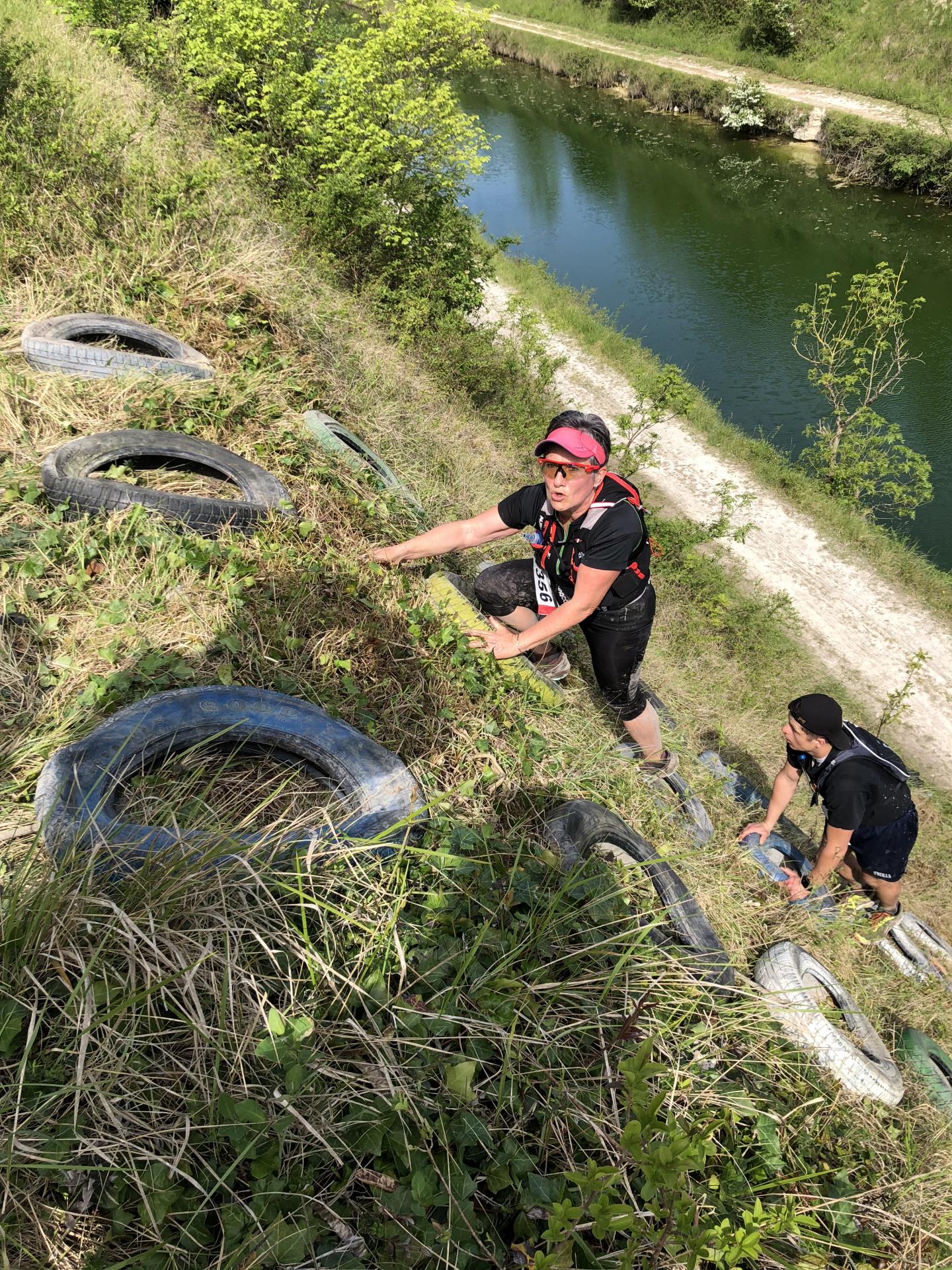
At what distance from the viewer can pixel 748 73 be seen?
2939 centimetres

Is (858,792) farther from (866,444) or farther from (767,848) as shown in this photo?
(866,444)

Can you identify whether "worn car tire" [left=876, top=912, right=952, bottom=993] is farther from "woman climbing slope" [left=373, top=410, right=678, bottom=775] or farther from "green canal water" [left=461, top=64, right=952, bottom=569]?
"green canal water" [left=461, top=64, right=952, bottom=569]

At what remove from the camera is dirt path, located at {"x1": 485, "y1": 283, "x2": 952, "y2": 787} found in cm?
858

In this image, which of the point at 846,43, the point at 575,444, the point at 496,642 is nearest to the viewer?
the point at 575,444

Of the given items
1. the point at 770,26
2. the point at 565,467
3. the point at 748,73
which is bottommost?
the point at 565,467

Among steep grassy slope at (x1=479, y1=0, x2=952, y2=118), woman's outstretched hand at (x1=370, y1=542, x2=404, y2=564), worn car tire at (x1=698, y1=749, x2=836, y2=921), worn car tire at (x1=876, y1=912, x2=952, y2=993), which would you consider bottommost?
worn car tire at (x1=876, y1=912, x2=952, y2=993)

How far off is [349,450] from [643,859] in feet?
10.7

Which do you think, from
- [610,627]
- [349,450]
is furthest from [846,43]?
[610,627]

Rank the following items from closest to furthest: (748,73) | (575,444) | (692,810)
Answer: (575,444), (692,810), (748,73)

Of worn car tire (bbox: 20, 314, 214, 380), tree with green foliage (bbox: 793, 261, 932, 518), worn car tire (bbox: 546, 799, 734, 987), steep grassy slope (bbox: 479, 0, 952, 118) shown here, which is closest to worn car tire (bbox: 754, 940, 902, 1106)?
worn car tire (bbox: 546, 799, 734, 987)

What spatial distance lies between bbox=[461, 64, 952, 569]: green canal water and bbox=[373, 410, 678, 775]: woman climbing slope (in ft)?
33.9

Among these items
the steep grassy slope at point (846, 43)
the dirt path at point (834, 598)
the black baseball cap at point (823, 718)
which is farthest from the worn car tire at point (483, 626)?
the steep grassy slope at point (846, 43)

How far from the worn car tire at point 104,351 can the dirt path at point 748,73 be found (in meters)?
26.8

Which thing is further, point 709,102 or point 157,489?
point 709,102
